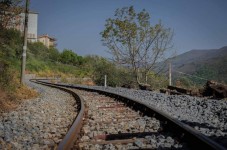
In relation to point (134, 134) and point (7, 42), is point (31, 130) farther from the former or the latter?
point (7, 42)

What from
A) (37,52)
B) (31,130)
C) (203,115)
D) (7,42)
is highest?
(37,52)

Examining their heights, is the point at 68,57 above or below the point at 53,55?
below

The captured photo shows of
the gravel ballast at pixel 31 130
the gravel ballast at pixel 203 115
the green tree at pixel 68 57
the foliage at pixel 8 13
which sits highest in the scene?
the green tree at pixel 68 57

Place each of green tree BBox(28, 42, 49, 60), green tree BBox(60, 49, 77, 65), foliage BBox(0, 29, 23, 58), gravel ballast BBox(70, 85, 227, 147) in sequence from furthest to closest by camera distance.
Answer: green tree BBox(60, 49, 77, 65), green tree BBox(28, 42, 49, 60), foliage BBox(0, 29, 23, 58), gravel ballast BBox(70, 85, 227, 147)

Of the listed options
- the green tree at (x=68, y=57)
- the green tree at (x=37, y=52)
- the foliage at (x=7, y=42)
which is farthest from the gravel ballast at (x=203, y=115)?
the green tree at (x=68, y=57)

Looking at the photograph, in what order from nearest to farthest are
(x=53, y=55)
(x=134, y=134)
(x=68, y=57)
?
1. (x=134, y=134)
2. (x=68, y=57)
3. (x=53, y=55)

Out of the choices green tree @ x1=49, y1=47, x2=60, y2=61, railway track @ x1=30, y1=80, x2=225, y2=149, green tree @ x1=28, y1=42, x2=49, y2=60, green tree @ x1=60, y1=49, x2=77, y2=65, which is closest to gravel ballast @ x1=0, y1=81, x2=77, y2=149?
railway track @ x1=30, y1=80, x2=225, y2=149

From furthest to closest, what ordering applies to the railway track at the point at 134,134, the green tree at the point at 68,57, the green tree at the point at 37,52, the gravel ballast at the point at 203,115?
the green tree at the point at 68,57, the green tree at the point at 37,52, the gravel ballast at the point at 203,115, the railway track at the point at 134,134

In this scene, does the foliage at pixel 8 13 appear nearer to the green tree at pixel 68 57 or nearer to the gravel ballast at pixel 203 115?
the gravel ballast at pixel 203 115

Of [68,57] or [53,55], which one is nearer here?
[68,57]

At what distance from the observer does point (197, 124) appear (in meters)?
5.93

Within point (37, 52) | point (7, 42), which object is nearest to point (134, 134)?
point (7, 42)

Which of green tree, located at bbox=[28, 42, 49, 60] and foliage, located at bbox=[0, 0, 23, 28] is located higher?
green tree, located at bbox=[28, 42, 49, 60]

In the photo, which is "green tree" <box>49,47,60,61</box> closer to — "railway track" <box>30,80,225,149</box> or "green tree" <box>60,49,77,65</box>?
"green tree" <box>60,49,77,65</box>
